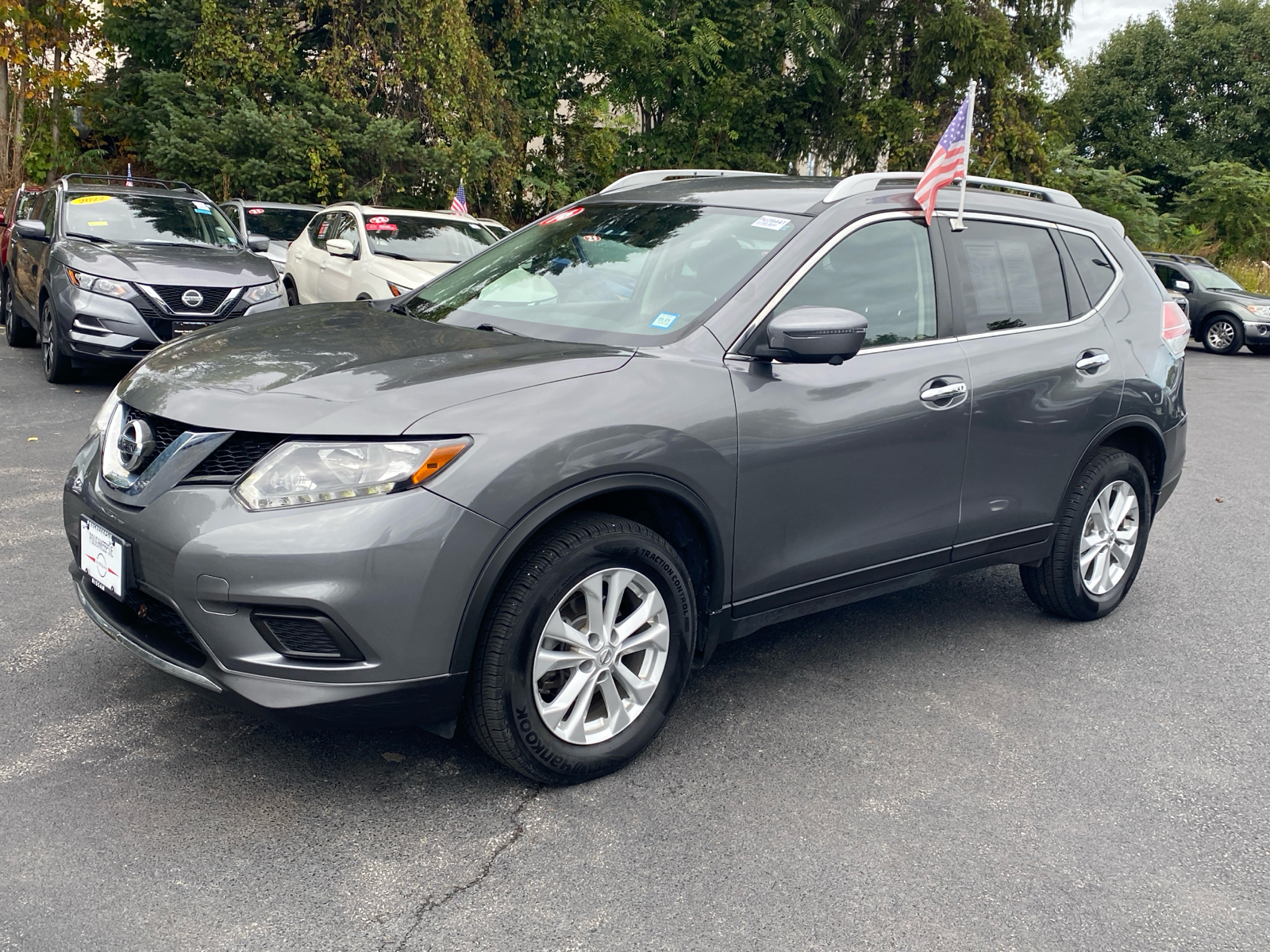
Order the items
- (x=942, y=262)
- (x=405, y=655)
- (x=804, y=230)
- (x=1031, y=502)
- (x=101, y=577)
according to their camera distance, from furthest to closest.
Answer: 1. (x=1031, y=502)
2. (x=942, y=262)
3. (x=804, y=230)
4. (x=101, y=577)
5. (x=405, y=655)

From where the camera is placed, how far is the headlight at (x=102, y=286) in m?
8.84

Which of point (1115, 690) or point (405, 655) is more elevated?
point (405, 655)

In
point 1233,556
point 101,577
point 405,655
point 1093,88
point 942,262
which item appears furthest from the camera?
point 1093,88

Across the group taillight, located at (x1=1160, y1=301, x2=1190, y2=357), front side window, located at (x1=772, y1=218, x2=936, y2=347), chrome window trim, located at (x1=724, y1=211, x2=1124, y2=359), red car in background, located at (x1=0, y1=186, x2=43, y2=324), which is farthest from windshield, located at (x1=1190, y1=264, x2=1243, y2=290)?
front side window, located at (x1=772, y1=218, x2=936, y2=347)

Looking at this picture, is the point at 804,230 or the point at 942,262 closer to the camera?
the point at 804,230

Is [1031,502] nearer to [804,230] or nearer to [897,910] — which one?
[804,230]

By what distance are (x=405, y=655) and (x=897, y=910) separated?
1.35m

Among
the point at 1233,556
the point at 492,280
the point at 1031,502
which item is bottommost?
the point at 1233,556

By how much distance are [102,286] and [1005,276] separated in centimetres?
707

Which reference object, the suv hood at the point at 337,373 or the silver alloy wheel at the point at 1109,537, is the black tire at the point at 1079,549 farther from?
the suv hood at the point at 337,373

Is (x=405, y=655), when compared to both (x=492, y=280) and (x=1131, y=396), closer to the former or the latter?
(x=492, y=280)

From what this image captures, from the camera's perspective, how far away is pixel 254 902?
2.68 meters

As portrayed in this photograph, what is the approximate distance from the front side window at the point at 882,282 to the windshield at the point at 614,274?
185 mm

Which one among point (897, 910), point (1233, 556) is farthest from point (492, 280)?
point (1233, 556)
